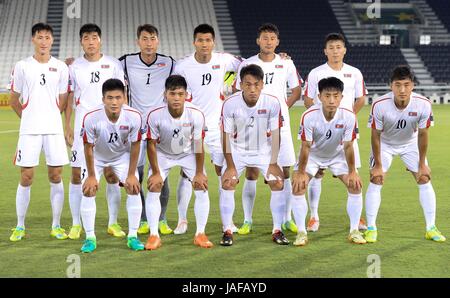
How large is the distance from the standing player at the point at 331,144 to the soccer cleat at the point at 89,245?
1728mm

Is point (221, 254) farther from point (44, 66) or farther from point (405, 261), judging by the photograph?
point (44, 66)

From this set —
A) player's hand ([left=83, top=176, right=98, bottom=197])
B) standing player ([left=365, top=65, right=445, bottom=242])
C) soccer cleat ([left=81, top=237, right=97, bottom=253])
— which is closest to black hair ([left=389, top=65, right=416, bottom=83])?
standing player ([left=365, top=65, right=445, bottom=242])

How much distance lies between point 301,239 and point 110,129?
1.91 metres

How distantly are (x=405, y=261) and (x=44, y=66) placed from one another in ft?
11.8

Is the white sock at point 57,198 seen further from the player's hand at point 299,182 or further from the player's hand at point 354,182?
the player's hand at point 354,182

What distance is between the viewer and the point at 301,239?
567cm

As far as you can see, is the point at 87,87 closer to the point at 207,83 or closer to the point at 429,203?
the point at 207,83

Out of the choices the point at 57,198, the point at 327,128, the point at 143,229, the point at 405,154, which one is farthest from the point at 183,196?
the point at 405,154

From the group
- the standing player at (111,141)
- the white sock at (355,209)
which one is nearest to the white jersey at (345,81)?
the white sock at (355,209)

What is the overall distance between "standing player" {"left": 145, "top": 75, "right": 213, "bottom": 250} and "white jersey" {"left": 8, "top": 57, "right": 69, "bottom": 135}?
39.4 inches

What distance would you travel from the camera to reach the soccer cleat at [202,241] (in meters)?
5.57
